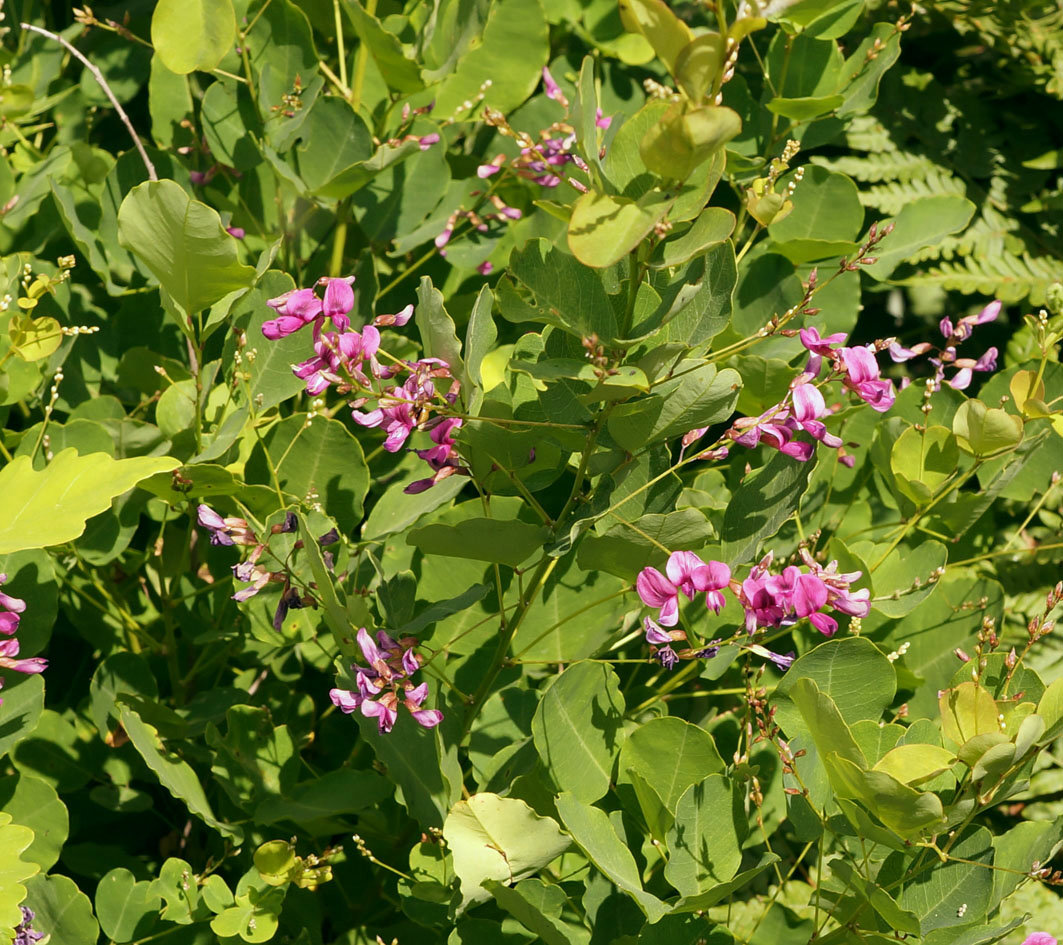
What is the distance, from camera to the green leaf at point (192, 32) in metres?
1.09

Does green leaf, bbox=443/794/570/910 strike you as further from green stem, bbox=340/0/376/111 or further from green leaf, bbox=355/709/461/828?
green stem, bbox=340/0/376/111

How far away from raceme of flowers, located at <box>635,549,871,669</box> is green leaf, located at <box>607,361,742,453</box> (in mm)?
94

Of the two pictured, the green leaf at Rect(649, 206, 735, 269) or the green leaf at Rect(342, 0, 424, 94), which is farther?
the green leaf at Rect(342, 0, 424, 94)

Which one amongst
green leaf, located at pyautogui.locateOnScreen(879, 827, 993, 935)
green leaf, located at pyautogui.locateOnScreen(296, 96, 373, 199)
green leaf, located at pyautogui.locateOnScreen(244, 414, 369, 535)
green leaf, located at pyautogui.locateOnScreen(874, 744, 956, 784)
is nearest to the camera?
green leaf, located at pyautogui.locateOnScreen(874, 744, 956, 784)

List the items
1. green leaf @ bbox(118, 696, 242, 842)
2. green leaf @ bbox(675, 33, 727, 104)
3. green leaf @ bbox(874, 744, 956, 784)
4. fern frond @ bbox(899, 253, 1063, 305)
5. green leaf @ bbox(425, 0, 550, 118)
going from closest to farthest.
Answer: green leaf @ bbox(675, 33, 727, 104)
green leaf @ bbox(874, 744, 956, 784)
green leaf @ bbox(118, 696, 242, 842)
green leaf @ bbox(425, 0, 550, 118)
fern frond @ bbox(899, 253, 1063, 305)

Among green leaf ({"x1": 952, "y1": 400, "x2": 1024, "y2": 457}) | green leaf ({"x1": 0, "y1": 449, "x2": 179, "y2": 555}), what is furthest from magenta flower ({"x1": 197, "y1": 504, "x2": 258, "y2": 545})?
green leaf ({"x1": 952, "y1": 400, "x2": 1024, "y2": 457})

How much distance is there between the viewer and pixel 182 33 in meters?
1.10

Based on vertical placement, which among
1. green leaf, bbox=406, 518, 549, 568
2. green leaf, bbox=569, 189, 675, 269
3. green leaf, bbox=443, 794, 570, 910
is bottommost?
green leaf, bbox=443, 794, 570, 910

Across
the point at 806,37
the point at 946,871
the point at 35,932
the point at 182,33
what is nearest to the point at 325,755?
the point at 35,932

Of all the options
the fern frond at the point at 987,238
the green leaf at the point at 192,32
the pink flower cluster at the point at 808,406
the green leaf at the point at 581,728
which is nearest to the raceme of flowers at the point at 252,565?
the green leaf at the point at 581,728

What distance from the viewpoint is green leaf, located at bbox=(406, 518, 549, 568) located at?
2.78 ft

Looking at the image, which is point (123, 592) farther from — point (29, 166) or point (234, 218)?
point (29, 166)

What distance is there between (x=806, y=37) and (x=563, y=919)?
967 mm

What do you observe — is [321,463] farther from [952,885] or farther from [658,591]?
[952,885]
